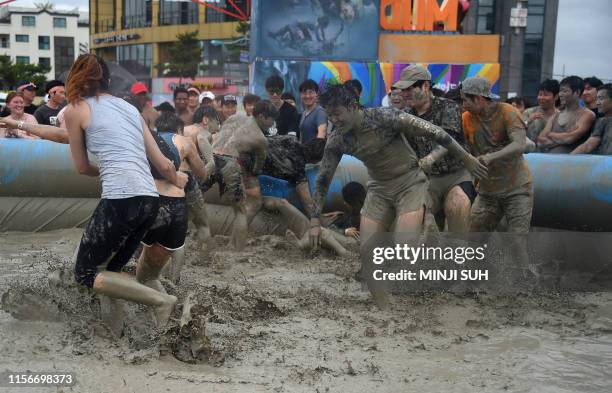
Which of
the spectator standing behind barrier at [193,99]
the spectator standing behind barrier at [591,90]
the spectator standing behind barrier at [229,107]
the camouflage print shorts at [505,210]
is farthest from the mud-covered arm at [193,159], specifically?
the spectator standing behind barrier at [591,90]

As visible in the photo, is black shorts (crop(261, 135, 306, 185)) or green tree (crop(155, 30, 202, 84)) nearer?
black shorts (crop(261, 135, 306, 185))

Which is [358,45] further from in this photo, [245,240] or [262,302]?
[262,302]

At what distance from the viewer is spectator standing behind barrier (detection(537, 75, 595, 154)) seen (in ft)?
25.4

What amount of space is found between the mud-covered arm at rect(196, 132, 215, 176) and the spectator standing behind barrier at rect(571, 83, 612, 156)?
12.6 ft

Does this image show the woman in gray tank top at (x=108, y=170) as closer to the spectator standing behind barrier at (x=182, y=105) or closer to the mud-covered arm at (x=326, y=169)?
the mud-covered arm at (x=326, y=169)

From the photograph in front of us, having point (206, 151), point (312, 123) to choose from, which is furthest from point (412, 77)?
point (312, 123)

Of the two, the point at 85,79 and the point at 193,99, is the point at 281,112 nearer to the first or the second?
the point at 193,99

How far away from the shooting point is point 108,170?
4117mm

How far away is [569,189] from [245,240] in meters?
3.41

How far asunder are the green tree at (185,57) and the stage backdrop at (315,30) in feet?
123

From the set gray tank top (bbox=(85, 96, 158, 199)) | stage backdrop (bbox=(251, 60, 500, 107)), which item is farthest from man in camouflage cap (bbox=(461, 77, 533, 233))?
stage backdrop (bbox=(251, 60, 500, 107))

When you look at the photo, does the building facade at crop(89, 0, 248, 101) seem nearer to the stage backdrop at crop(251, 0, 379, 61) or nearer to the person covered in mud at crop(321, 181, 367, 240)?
the stage backdrop at crop(251, 0, 379, 61)

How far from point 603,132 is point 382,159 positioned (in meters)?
3.28

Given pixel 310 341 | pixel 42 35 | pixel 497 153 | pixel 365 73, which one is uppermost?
pixel 42 35
